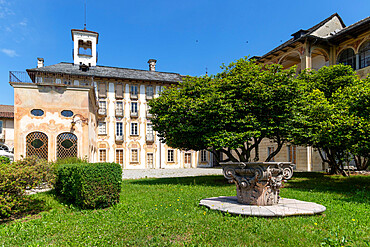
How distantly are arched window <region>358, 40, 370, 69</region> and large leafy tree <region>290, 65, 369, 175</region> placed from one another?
21.1ft

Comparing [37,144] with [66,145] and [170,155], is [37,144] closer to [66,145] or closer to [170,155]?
[66,145]

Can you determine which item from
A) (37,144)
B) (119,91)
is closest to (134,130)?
(119,91)

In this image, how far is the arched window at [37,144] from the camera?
16734mm

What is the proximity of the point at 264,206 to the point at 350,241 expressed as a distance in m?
2.31

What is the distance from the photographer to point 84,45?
38188 mm

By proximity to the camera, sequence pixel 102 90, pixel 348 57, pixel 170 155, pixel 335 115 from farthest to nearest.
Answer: pixel 170 155, pixel 102 90, pixel 348 57, pixel 335 115

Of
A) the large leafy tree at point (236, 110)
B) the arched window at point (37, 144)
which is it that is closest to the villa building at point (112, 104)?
the arched window at point (37, 144)

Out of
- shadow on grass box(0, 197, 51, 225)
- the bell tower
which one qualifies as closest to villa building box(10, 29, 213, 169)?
the bell tower

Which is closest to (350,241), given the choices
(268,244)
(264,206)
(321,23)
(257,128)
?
(268,244)

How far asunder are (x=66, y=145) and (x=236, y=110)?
449 inches

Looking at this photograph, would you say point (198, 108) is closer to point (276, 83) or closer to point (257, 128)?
point (257, 128)

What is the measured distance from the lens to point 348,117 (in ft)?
33.8

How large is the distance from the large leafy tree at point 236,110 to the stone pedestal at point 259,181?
4.80 m

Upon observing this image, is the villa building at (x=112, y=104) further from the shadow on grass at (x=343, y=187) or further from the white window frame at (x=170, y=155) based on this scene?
the shadow on grass at (x=343, y=187)
